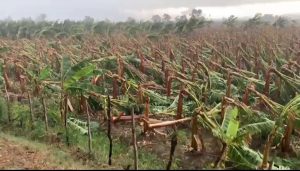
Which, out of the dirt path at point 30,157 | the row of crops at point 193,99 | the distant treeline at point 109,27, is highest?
the row of crops at point 193,99

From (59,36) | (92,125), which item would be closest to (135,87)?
(92,125)

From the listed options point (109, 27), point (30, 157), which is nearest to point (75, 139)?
point (30, 157)

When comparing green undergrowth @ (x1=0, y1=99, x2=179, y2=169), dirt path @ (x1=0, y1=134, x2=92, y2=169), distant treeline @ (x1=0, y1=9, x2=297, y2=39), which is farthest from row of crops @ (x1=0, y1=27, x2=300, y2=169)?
distant treeline @ (x1=0, y1=9, x2=297, y2=39)

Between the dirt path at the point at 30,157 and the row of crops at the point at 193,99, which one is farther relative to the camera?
the row of crops at the point at 193,99

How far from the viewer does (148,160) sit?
1219 cm

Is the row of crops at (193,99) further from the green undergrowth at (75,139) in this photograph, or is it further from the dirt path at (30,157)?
the dirt path at (30,157)

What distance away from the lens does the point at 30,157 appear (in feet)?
36.9

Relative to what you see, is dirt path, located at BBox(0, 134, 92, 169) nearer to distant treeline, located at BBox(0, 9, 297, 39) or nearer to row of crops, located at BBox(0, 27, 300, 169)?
row of crops, located at BBox(0, 27, 300, 169)

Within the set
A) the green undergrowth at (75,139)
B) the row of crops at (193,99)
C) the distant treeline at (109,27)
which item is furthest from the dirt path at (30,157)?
the distant treeline at (109,27)

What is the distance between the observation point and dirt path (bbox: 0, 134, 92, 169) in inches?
409

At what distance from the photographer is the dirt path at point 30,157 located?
10.4 metres

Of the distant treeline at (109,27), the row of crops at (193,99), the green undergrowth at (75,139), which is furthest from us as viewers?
the distant treeline at (109,27)

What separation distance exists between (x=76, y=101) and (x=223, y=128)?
270 inches

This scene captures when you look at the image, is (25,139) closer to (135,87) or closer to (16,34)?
(135,87)
